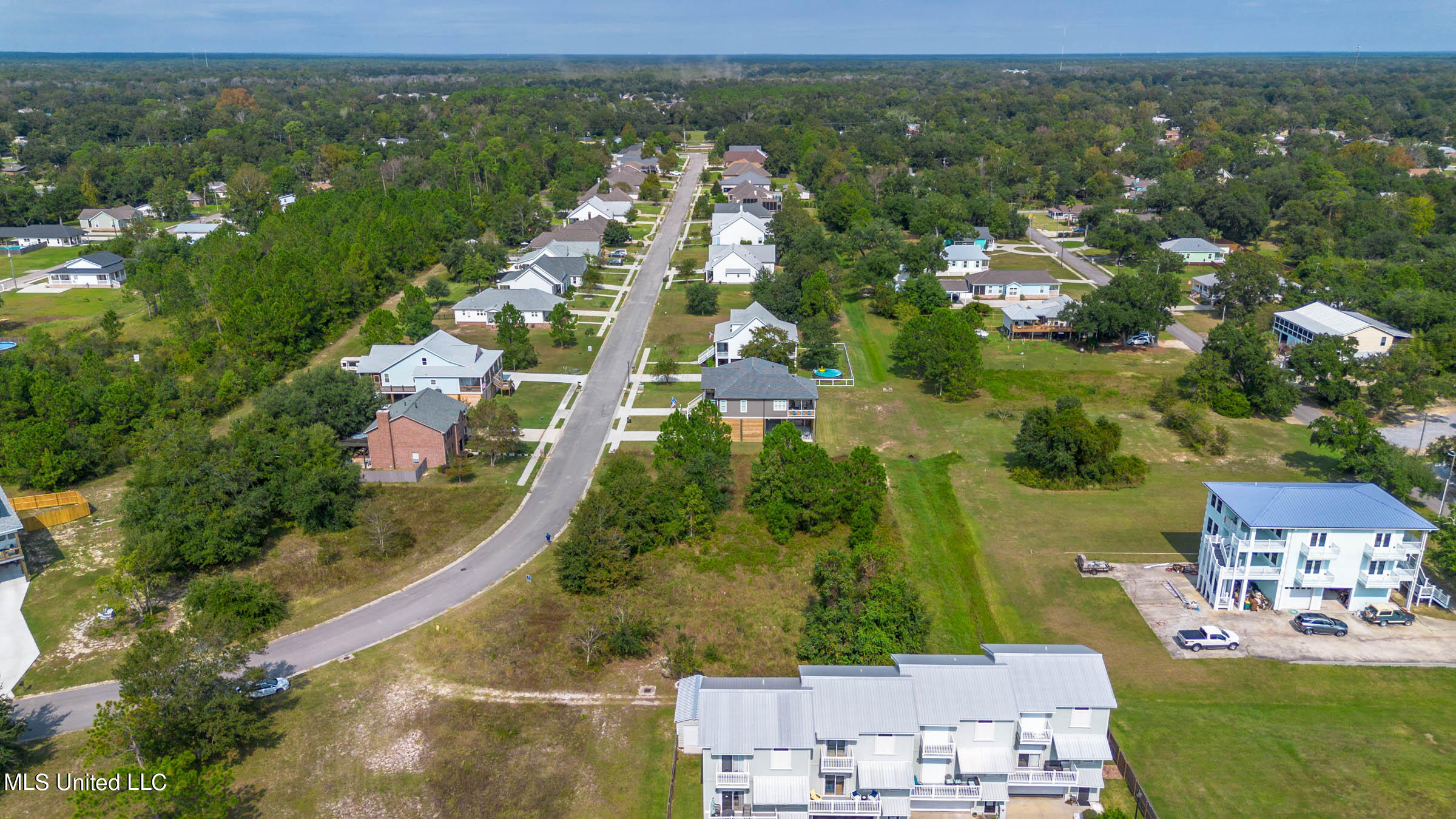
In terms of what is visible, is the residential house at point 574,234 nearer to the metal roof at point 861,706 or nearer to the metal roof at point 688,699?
the metal roof at point 688,699

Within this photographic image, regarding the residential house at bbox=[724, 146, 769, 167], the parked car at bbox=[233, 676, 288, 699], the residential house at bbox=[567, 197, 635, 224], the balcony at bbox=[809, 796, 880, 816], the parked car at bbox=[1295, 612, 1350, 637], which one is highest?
the residential house at bbox=[724, 146, 769, 167]

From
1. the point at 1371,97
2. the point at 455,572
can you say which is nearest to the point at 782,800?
the point at 455,572

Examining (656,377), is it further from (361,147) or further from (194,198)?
(361,147)

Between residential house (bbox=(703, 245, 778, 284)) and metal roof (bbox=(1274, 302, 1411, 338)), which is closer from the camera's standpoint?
metal roof (bbox=(1274, 302, 1411, 338))

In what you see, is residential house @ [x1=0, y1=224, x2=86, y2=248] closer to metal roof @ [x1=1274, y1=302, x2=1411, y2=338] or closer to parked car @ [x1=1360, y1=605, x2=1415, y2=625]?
metal roof @ [x1=1274, y1=302, x2=1411, y2=338]

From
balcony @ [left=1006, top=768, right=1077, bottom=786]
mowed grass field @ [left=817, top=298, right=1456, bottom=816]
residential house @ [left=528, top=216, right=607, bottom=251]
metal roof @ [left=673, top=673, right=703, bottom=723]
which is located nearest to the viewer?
balcony @ [left=1006, top=768, right=1077, bottom=786]

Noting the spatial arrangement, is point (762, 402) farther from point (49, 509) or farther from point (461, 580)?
point (49, 509)

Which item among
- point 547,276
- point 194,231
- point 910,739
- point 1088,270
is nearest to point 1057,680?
point 910,739

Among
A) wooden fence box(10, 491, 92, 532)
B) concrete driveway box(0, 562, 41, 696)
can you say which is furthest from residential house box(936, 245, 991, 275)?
concrete driveway box(0, 562, 41, 696)
